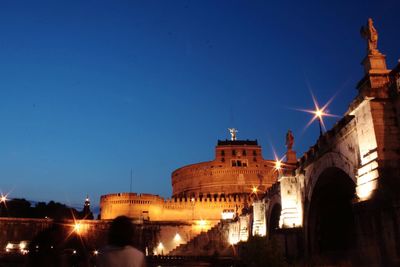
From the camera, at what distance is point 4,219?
59375mm

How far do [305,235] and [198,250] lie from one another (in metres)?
30.4

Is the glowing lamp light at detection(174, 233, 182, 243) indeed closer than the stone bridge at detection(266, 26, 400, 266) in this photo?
No

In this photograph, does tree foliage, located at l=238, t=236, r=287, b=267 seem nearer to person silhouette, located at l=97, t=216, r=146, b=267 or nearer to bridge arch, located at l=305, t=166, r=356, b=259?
bridge arch, located at l=305, t=166, r=356, b=259

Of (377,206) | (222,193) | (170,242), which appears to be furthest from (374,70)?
(222,193)

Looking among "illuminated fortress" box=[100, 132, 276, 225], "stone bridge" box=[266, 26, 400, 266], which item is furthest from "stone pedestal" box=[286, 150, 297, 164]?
"illuminated fortress" box=[100, 132, 276, 225]

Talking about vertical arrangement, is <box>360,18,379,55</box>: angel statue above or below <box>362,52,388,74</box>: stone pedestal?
above

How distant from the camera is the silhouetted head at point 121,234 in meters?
4.17

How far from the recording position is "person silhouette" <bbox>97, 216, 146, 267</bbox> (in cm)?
400

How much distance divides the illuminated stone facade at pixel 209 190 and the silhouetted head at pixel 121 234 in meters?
63.4

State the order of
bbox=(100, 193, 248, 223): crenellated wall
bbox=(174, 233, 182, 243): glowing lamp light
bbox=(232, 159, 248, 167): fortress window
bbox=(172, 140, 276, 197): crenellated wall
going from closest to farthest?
bbox=(174, 233, 182, 243): glowing lamp light
bbox=(100, 193, 248, 223): crenellated wall
bbox=(172, 140, 276, 197): crenellated wall
bbox=(232, 159, 248, 167): fortress window

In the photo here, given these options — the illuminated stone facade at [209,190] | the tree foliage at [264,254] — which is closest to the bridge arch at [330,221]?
the tree foliage at [264,254]

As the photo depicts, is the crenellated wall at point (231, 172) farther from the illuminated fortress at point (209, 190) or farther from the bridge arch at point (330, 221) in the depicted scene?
the bridge arch at point (330, 221)

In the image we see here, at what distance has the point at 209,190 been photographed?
87000 millimetres

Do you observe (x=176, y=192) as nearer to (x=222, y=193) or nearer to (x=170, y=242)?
(x=222, y=193)
